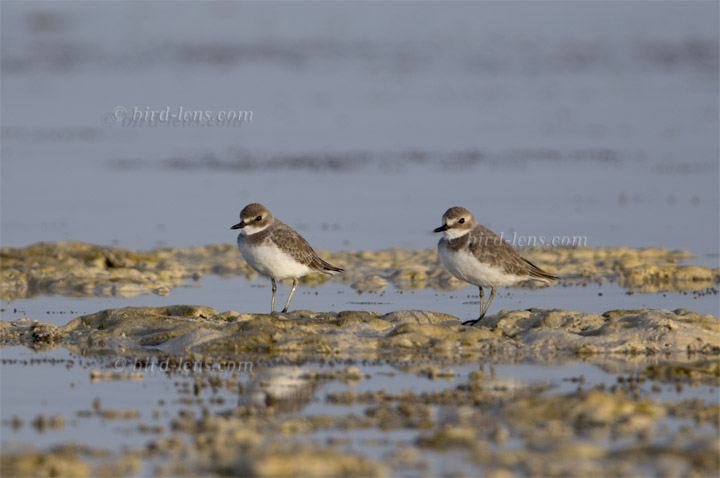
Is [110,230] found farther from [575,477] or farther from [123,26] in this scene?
[123,26]

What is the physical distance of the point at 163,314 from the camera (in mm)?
13430

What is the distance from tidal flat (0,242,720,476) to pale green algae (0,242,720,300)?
1.50 feet

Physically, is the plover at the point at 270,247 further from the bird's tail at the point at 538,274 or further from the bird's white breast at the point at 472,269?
the bird's tail at the point at 538,274

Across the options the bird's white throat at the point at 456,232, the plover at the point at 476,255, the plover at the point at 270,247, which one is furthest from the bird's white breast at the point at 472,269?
the plover at the point at 270,247

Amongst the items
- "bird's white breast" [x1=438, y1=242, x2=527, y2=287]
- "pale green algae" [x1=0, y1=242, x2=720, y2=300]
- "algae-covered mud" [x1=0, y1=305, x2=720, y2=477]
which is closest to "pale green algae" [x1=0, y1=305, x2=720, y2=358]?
"algae-covered mud" [x1=0, y1=305, x2=720, y2=477]

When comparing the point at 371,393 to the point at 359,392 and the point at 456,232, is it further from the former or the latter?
the point at 456,232

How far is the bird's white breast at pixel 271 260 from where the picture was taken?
13961 millimetres

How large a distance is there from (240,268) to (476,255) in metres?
5.94

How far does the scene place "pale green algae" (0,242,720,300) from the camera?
54.0ft

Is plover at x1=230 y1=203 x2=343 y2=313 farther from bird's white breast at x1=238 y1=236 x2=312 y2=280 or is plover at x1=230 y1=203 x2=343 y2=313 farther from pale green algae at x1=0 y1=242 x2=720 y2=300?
pale green algae at x1=0 y1=242 x2=720 y2=300

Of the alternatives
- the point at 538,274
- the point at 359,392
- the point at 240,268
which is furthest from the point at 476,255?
the point at 240,268

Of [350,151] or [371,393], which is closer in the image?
[371,393]

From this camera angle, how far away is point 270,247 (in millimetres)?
13961

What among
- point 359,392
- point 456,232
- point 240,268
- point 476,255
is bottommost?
point 359,392
